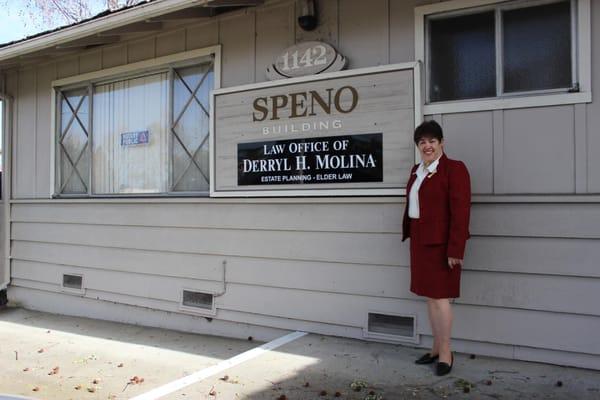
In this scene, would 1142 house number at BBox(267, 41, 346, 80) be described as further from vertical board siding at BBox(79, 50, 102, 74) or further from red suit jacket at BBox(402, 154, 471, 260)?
vertical board siding at BBox(79, 50, 102, 74)

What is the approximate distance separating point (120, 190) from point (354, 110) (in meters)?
2.93

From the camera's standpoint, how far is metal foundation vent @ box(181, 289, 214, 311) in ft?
16.0

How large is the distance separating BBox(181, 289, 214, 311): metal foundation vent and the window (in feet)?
3.22

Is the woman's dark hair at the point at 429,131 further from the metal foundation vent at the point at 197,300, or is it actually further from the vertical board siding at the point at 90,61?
the vertical board siding at the point at 90,61

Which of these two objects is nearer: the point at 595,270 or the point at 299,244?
the point at 595,270

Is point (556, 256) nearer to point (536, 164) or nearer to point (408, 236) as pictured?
point (536, 164)

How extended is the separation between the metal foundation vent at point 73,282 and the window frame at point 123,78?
3.01ft

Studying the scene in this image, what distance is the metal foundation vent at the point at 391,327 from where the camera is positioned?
154 inches

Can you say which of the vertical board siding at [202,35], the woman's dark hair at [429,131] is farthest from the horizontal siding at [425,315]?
the vertical board siding at [202,35]

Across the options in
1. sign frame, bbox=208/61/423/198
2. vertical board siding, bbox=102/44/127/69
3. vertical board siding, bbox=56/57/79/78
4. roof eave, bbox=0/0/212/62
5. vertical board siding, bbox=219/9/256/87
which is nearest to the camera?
sign frame, bbox=208/61/423/198

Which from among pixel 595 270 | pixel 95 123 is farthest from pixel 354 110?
pixel 95 123

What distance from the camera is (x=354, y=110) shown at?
407 cm

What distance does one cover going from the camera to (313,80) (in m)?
4.24

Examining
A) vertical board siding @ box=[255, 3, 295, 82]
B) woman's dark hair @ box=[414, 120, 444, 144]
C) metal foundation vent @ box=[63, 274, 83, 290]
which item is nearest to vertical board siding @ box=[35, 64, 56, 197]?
metal foundation vent @ box=[63, 274, 83, 290]
